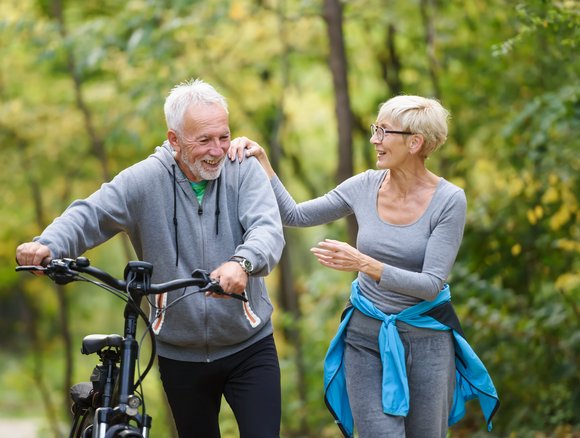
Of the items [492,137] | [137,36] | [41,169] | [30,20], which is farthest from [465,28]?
[41,169]

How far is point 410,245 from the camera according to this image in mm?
4270

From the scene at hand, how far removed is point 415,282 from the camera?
4121 millimetres

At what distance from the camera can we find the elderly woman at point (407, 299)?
13.9 feet

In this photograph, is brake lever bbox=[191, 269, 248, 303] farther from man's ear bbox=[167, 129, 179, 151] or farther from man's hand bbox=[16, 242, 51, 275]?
man's ear bbox=[167, 129, 179, 151]

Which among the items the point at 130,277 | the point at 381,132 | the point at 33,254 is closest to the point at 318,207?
the point at 381,132

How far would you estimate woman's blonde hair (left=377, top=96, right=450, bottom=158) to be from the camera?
14.1 ft

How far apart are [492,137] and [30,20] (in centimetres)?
524

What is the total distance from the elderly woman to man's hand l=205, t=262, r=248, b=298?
0.67 m

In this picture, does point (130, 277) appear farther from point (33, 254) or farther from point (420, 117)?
point (420, 117)

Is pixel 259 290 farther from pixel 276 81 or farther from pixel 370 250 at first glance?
pixel 276 81

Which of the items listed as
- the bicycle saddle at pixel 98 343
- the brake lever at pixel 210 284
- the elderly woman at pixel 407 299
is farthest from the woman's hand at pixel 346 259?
the bicycle saddle at pixel 98 343

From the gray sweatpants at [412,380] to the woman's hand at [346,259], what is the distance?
354mm

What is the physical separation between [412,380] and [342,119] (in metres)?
3.82

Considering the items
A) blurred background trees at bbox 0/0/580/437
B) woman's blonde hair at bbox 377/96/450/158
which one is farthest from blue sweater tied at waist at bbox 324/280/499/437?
blurred background trees at bbox 0/0/580/437
